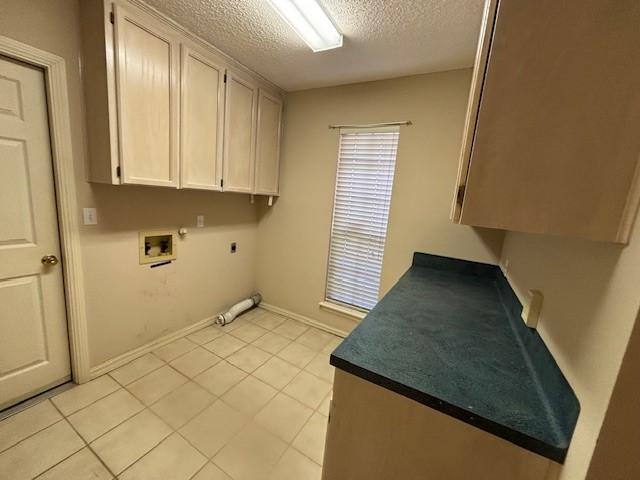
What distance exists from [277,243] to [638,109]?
2.81 m

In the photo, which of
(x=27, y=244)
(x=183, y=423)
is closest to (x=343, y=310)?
→ (x=183, y=423)

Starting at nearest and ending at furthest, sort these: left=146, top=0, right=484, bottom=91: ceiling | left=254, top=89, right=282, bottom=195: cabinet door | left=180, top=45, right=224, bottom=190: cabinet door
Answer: left=146, top=0, right=484, bottom=91: ceiling, left=180, top=45, right=224, bottom=190: cabinet door, left=254, top=89, right=282, bottom=195: cabinet door

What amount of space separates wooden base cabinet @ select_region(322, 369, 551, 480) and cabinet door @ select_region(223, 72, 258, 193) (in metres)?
2.01

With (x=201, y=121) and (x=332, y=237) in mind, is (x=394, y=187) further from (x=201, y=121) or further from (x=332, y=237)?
(x=201, y=121)

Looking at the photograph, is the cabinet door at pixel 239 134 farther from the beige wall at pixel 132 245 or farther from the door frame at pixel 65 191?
the door frame at pixel 65 191

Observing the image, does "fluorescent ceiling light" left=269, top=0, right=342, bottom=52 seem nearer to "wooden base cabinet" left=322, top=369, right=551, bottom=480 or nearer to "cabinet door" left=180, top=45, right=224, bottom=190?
"cabinet door" left=180, top=45, right=224, bottom=190

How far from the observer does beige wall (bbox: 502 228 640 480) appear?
474 millimetres

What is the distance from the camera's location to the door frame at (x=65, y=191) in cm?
141

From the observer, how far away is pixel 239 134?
2326 mm

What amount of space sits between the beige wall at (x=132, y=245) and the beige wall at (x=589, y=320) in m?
2.45

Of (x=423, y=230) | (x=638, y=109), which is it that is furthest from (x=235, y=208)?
(x=638, y=109)

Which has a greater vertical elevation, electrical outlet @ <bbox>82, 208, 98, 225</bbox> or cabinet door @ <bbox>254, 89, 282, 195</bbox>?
cabinet door @ <bbox>254, 89, 282, 195</bbox>

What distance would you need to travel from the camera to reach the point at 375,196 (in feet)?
8.04

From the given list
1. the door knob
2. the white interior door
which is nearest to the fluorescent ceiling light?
the white interior door
